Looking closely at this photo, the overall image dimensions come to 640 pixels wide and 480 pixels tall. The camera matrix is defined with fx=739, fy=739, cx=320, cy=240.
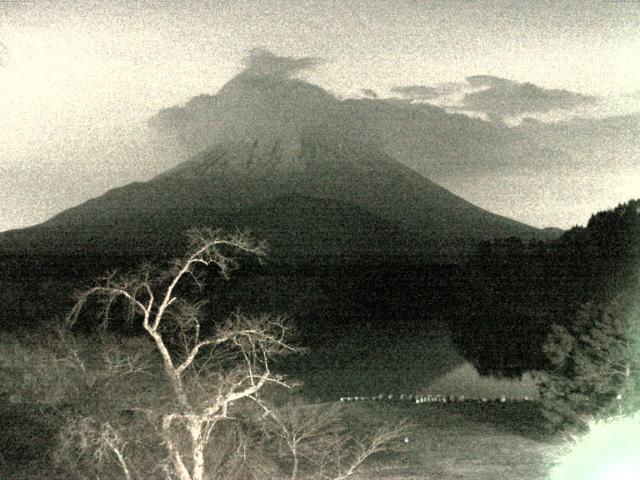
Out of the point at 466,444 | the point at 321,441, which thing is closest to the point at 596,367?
the point at 466,444

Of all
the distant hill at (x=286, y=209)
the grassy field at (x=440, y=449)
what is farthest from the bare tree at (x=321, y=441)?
the distant hill at (x=286, y=209)

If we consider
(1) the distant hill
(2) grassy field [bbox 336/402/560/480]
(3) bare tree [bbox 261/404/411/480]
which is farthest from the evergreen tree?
(1) the distant hill

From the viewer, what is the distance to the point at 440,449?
1325 cm

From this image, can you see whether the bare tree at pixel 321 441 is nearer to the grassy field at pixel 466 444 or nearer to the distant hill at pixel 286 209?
the grassy field at pixel 466 444

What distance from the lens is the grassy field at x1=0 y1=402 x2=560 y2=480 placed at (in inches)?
447

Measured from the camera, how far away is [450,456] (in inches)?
501

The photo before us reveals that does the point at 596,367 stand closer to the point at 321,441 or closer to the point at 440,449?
the point at 440,449

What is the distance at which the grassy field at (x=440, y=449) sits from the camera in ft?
37.3

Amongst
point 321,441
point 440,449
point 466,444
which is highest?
point 321,441

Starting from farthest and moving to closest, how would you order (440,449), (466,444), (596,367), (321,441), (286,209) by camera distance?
(286,209) → (466,444) → (596,367) → (440,449) → (321,441)

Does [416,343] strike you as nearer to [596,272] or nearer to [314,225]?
[596,272]

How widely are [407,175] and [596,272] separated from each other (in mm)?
104938

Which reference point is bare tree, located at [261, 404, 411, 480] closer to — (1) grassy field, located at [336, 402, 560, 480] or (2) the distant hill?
(1) grassy field, located at [336, 402, 560, 480]

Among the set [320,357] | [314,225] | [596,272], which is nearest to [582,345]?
[320,357]
